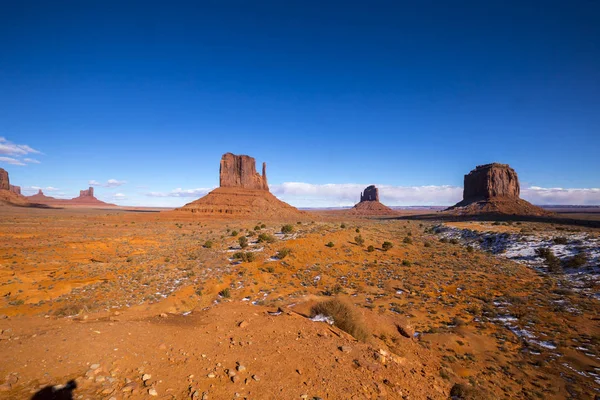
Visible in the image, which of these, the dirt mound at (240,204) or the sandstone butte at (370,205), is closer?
the dirt mound at (240,204)

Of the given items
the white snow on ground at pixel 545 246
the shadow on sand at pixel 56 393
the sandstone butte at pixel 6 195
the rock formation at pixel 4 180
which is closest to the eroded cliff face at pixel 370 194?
the white snow on ground at pixel 545 246

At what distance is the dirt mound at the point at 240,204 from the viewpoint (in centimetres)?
8069

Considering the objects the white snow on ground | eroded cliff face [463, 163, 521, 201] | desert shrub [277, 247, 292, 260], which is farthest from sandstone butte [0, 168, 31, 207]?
eroded cliff face [463, 163, 521, 201]

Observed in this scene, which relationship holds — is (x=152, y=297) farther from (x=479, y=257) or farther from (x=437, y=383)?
(x=479, y=257)

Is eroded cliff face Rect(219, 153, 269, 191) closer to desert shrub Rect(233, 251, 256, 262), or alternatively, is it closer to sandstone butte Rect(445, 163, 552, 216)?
sandstone butte Rect(445, 163, 552, 216)

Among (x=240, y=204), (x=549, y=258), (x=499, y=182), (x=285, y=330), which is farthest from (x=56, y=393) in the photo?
(x=499, y=182)

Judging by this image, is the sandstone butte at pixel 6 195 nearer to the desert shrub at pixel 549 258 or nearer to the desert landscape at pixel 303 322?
the desert landscape at pixel 303 322

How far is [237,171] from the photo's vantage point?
103 m

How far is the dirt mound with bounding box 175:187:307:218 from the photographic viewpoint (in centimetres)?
8069

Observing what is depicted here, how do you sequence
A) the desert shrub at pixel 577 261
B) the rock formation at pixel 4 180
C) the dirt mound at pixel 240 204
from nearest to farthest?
the desert shrub at pixel 577 261, the dirt mound at pixel 240 204, the rock formation at pixel 4 180

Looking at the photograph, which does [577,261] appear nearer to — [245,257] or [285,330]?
[285,330]

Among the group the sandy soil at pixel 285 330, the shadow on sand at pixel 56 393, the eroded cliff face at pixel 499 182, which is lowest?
the sandy soil at pixel 285 330

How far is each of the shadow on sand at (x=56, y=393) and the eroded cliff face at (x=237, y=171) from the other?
330ft

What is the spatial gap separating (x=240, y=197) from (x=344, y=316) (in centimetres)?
8582
